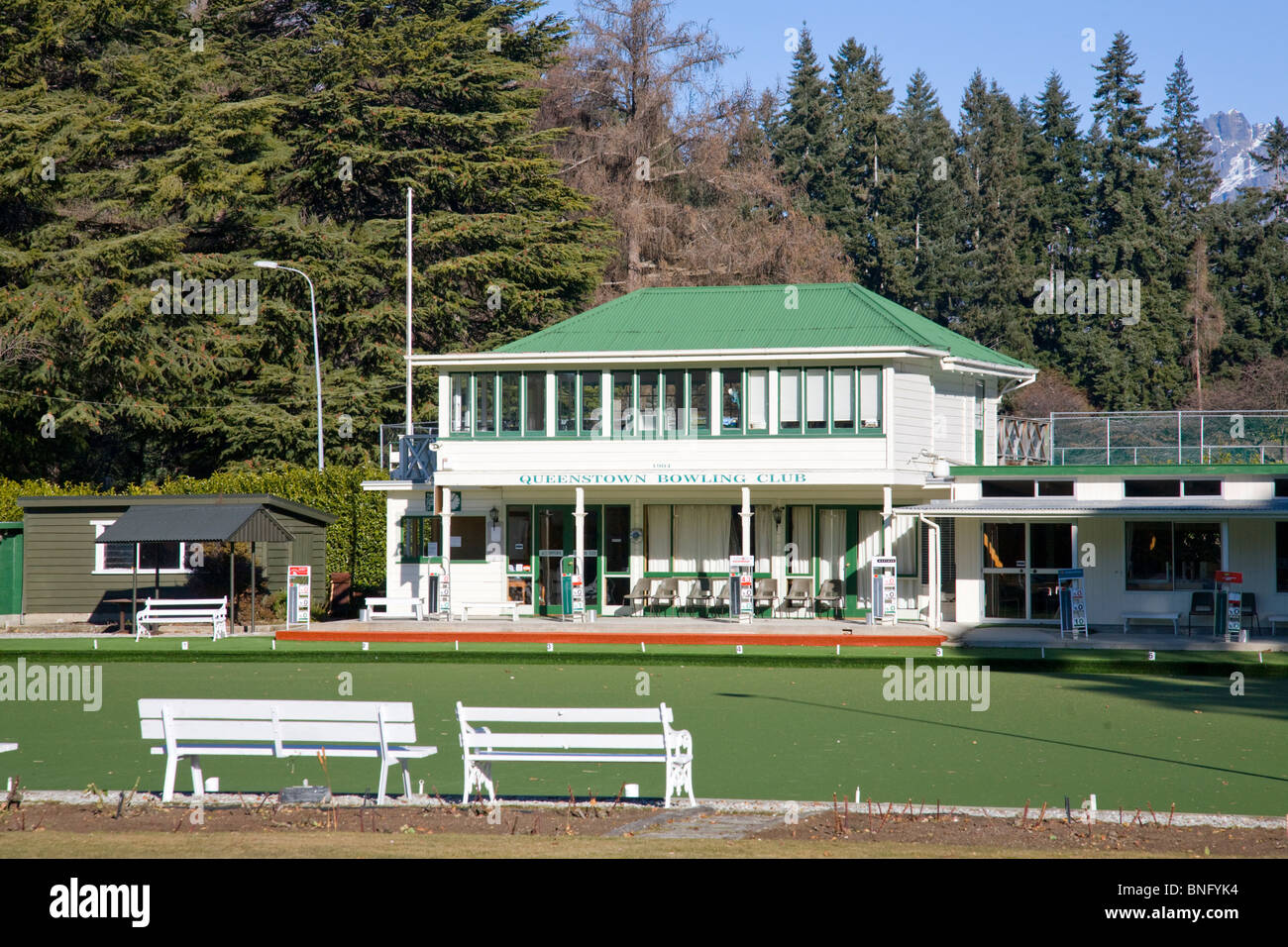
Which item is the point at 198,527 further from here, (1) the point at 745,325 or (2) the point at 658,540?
(1) the point at 745,325

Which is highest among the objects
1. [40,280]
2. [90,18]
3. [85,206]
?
[90,18]

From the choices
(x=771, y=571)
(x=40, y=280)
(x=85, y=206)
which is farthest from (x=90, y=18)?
(x=771, y=571)

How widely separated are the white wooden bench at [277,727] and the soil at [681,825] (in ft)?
1.58

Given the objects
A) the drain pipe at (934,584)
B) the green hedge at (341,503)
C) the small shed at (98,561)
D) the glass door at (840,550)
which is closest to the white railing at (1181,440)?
the drain pipe at (934,584)

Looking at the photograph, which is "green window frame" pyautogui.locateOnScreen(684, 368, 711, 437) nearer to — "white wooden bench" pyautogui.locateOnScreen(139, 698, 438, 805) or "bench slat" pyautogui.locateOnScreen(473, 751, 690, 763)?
"bench slat" pyautogui.locateOnScreen(473, 751, 690, 763)

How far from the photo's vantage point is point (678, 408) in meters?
29.2

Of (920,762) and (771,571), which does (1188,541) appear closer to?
(771,571)

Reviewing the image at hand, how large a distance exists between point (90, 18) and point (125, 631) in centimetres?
2394

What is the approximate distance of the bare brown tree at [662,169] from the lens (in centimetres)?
5022

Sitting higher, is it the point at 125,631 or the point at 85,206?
the point at 85,206

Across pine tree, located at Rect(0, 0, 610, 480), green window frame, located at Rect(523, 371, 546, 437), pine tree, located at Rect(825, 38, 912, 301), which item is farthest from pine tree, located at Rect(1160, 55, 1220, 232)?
green window frame, located at Rect(523, 371, 546, 437)

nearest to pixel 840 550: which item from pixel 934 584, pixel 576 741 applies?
pixel 934 584

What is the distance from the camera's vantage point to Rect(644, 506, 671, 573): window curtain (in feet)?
100.0

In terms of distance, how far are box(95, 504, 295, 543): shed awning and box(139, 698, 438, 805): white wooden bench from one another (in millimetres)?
16659
